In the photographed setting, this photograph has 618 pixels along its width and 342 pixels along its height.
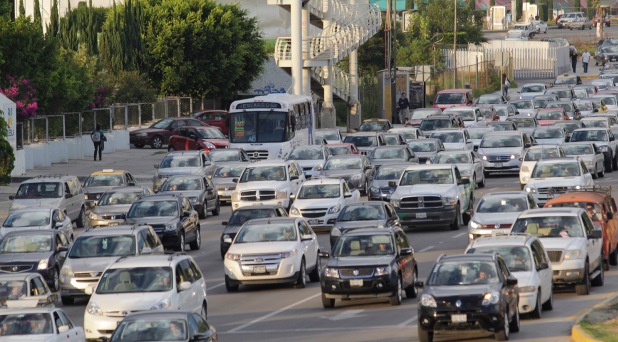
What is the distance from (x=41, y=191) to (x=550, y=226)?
728 inches

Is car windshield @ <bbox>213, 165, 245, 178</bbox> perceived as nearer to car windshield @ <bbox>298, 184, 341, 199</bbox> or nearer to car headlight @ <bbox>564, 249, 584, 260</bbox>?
car windshield @ <bbox>298, 184, 341, 199</bbox>

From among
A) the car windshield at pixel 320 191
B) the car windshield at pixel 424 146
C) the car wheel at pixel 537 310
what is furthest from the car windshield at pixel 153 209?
the car windshield at pixel 424 146

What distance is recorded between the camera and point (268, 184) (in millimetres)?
43812

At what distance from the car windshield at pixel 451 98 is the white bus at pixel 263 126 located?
21699 mm

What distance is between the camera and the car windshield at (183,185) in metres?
44.2

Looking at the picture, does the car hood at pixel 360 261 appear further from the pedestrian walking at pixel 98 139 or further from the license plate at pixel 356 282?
the pedestrian walking at pixel 98 139

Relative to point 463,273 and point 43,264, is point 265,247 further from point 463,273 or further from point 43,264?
point 463,273

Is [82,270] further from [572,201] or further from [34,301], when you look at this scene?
[572,201]

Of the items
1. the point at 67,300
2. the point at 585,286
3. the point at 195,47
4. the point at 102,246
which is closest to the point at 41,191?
the point at 102,246

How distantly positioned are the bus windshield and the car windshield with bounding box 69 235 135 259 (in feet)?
85.4

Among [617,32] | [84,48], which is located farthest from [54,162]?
[617,32]

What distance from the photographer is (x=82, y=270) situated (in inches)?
1133

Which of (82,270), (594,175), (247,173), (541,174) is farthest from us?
(594,175)

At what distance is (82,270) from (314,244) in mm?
4962
